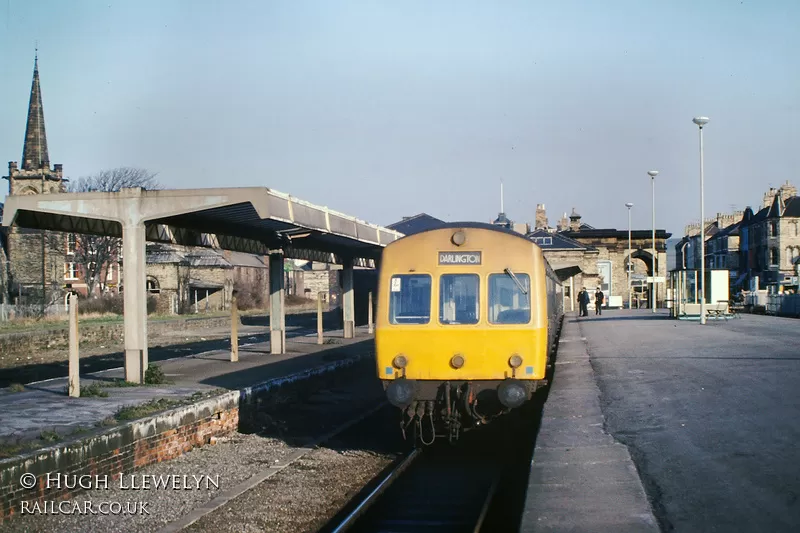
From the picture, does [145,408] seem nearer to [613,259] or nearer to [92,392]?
[92,392]

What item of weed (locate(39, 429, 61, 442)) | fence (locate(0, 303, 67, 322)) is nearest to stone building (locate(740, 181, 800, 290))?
fence (locate(0, 303, 67, 322))

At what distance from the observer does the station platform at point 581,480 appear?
5.67m

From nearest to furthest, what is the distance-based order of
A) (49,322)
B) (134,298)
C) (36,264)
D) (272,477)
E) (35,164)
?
1. (272,477)
2. (134,298)
3. (49,322)
4. (36,264)
5. (35,164)

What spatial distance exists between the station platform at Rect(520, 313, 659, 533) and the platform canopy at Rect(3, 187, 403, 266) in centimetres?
711

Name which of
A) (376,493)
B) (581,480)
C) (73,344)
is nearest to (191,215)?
(73,344)

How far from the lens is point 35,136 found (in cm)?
7100

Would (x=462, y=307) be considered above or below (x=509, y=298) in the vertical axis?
below

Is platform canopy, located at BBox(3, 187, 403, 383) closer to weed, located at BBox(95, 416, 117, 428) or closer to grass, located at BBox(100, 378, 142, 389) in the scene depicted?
grass, located at BBox(100, 378, 142, 389)

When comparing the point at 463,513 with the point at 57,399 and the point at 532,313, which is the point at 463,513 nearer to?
the point at 532,313

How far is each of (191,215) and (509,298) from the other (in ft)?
27.6

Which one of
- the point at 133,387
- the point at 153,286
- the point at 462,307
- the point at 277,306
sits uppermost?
the point at 153,286

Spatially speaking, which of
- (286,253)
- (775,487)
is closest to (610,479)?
(775,487)

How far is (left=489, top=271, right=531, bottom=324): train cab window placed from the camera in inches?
419

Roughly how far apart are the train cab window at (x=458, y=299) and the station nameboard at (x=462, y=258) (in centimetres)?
17
